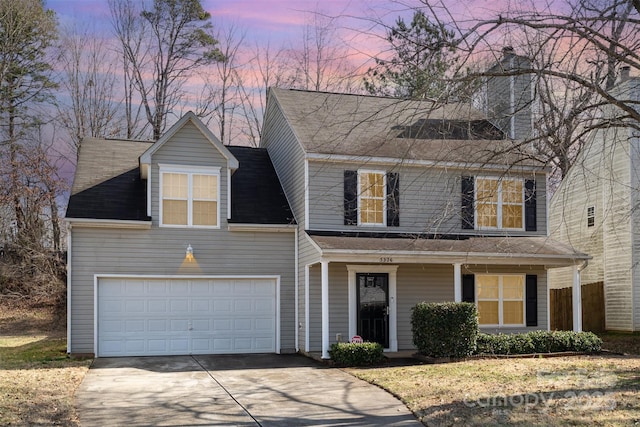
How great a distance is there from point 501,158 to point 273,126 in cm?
1094

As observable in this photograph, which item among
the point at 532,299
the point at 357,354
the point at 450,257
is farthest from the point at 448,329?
the point at 532,299

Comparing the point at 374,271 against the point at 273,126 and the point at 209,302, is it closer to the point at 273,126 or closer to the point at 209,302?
the point at 209,302

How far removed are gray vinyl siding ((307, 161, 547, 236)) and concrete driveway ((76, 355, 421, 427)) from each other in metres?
4.11

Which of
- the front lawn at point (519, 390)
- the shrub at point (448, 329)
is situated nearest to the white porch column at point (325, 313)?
the front lawn at point (519, 390)

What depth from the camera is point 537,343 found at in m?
16.6

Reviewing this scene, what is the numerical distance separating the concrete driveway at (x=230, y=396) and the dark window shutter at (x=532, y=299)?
7.16m

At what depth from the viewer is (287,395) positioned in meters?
11.5

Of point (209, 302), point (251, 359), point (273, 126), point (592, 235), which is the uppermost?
point (273, 126)

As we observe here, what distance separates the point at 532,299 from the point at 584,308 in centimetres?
538

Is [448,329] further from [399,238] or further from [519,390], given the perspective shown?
[519,390]

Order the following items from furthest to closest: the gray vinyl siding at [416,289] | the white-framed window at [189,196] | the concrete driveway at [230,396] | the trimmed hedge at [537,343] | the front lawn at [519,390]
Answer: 1. the gray vinyl siding at [416,289]
2. the white-framed window at [189,196]
3. the trimmed hedge at [537,343]
4. the concrete driveway at [230,396]
5. the front lawn at [519,390]

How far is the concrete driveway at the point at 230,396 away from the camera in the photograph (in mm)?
9609

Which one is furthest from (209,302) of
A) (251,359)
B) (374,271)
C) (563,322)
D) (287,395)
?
(563,322)

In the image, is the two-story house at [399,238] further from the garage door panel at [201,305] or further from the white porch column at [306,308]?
the garage door panel at [201,305]
